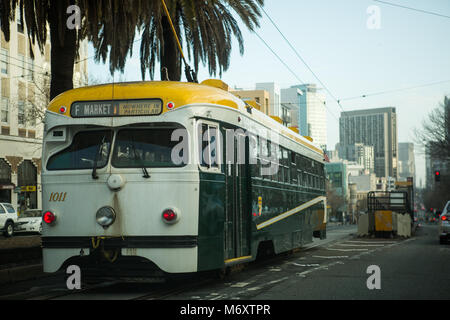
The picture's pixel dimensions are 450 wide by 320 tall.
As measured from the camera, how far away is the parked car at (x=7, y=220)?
29.9m

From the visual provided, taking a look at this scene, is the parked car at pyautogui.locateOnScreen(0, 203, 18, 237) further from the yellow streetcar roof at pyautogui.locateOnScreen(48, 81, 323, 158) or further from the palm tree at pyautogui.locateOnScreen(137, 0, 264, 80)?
the yellow streetcar roof at pyautogui.locateOnScreen(48, 81, 323, 158)

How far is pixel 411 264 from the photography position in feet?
44.4

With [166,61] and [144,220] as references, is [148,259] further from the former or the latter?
[166,61]

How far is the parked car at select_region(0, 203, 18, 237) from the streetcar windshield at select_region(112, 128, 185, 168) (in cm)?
2295

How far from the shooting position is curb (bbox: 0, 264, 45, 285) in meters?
10.8

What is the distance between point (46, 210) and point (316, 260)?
26.0 ft

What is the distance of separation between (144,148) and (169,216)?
43.4 inches

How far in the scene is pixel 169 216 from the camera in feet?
28.0

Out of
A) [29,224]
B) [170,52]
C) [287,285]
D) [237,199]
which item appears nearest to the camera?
[287,285]

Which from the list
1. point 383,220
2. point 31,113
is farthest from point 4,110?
point 383,220

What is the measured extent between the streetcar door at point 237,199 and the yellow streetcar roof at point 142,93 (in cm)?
101

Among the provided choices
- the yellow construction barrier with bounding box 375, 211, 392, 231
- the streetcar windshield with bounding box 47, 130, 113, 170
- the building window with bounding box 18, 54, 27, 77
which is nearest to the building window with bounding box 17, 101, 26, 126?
the building window with bounding box 18, 54, 27, 77

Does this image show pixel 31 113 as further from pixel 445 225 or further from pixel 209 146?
pixel 209 146

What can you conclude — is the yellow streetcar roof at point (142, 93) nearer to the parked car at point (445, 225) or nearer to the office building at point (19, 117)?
the parked car at point (445, 225)
